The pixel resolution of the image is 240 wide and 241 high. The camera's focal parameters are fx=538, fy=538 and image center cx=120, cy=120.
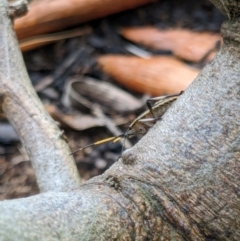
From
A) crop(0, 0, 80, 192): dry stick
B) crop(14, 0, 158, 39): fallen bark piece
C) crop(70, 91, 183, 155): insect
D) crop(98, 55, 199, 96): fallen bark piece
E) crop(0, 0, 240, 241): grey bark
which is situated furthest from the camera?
crop(14, 0, 158, 39): fallen bark piece

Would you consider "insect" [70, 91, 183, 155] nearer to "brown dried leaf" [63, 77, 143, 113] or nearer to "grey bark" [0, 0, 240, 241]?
"grey bark" [0, 0, 240, 241]

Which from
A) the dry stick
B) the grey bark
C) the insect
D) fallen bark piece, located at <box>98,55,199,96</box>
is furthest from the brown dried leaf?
the grey bark

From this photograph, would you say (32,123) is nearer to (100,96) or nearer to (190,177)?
(190,177)

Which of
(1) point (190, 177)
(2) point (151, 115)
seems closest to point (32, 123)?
(2) point (151, 115)

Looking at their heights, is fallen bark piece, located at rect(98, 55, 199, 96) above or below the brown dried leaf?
above

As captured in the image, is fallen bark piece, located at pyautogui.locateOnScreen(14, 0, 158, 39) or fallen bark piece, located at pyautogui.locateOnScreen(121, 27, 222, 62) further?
fallen bark piece, located at pyautogui.locateOnScreen(14, 0, 158, 39)

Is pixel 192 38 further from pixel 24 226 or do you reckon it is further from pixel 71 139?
pixel 24 226

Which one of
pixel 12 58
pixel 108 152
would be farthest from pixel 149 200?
pixel 108 152
